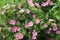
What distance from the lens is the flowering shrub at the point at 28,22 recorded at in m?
3.10

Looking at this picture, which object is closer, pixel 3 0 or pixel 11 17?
pixel 11 17

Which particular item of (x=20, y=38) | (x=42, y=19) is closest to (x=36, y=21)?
(x=42, y=19)

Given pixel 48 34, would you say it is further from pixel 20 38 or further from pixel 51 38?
pixel 20 38

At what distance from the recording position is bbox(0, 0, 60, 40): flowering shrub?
3098mm

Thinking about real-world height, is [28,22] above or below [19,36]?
above

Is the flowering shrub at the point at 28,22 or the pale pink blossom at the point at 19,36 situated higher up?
the flowering shrub at the point at 28,22

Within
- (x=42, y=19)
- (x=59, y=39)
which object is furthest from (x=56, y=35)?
(x=42, y=19)

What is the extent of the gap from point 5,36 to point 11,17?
253 millimetres

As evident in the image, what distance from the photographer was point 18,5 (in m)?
3.18

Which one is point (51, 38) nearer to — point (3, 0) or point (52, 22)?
point (52, 22)

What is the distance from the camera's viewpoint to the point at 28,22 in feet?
10.3

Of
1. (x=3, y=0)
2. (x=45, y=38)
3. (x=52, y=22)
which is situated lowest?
(x=45, y=38)

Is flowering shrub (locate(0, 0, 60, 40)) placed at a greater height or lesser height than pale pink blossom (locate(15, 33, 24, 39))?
greater

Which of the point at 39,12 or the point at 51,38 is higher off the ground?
the point at 39,12
